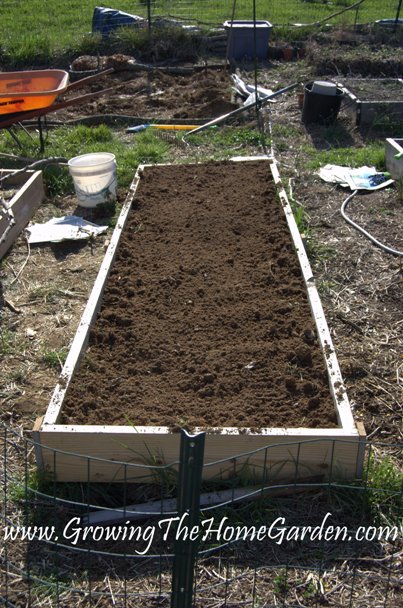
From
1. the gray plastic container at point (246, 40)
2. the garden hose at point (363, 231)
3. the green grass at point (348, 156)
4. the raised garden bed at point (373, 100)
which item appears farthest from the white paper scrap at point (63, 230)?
the gray plastic container at point (246, 40)

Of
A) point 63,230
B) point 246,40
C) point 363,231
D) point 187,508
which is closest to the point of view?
point 187,508

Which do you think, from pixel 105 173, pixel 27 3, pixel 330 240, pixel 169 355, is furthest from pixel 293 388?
pixel 27 3

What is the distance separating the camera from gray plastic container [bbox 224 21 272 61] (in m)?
11.6

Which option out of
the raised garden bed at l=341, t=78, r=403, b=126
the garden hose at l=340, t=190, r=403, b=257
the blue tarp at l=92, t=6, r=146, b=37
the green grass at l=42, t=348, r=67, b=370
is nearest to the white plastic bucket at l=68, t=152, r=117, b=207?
the garden hose at l=340, t=190, r=403, b=257

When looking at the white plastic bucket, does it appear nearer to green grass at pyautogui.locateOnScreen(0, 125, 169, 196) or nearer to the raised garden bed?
green grass at pyautogui.locateOnScreen(0, 125, 169, 196)

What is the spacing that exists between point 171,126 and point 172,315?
4752mm

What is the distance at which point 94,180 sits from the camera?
633 cm

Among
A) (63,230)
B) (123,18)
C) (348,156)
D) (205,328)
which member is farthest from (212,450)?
(123,18)

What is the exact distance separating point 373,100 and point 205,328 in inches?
216

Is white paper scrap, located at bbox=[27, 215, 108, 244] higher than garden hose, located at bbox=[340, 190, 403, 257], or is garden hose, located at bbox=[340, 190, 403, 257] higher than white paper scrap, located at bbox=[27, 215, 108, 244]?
garden hose, located at bbox=[340, 190, 403, 257]

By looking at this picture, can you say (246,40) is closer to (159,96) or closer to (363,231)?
(159,96)

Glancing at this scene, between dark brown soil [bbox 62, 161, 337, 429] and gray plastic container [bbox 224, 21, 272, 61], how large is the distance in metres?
6.42

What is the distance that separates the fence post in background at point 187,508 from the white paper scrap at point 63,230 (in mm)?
3876

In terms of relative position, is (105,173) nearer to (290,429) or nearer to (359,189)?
(359,189)
